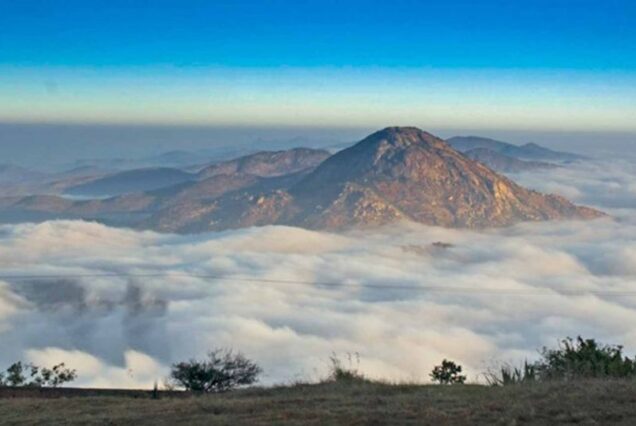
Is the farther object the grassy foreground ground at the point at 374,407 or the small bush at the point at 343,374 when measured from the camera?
the small bush at the point at 343,374

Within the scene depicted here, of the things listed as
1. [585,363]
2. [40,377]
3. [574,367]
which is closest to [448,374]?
[574,367]

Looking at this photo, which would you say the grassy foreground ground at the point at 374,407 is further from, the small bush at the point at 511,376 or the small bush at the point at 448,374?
the small bush at the point at 448,374

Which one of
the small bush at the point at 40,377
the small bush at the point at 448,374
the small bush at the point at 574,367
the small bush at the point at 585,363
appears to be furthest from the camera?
the small bush at the point at 40,377

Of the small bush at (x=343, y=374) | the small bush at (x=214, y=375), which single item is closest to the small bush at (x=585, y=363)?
the small bush at (x=343, y=374)

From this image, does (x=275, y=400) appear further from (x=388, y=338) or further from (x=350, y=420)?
(x=388, y=338)

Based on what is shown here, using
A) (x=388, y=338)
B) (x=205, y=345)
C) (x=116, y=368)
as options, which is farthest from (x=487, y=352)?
(x=116, y=368)

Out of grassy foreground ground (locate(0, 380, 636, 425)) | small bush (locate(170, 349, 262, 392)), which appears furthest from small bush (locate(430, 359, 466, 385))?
small bush (locate(170, 349, 262, 392))
